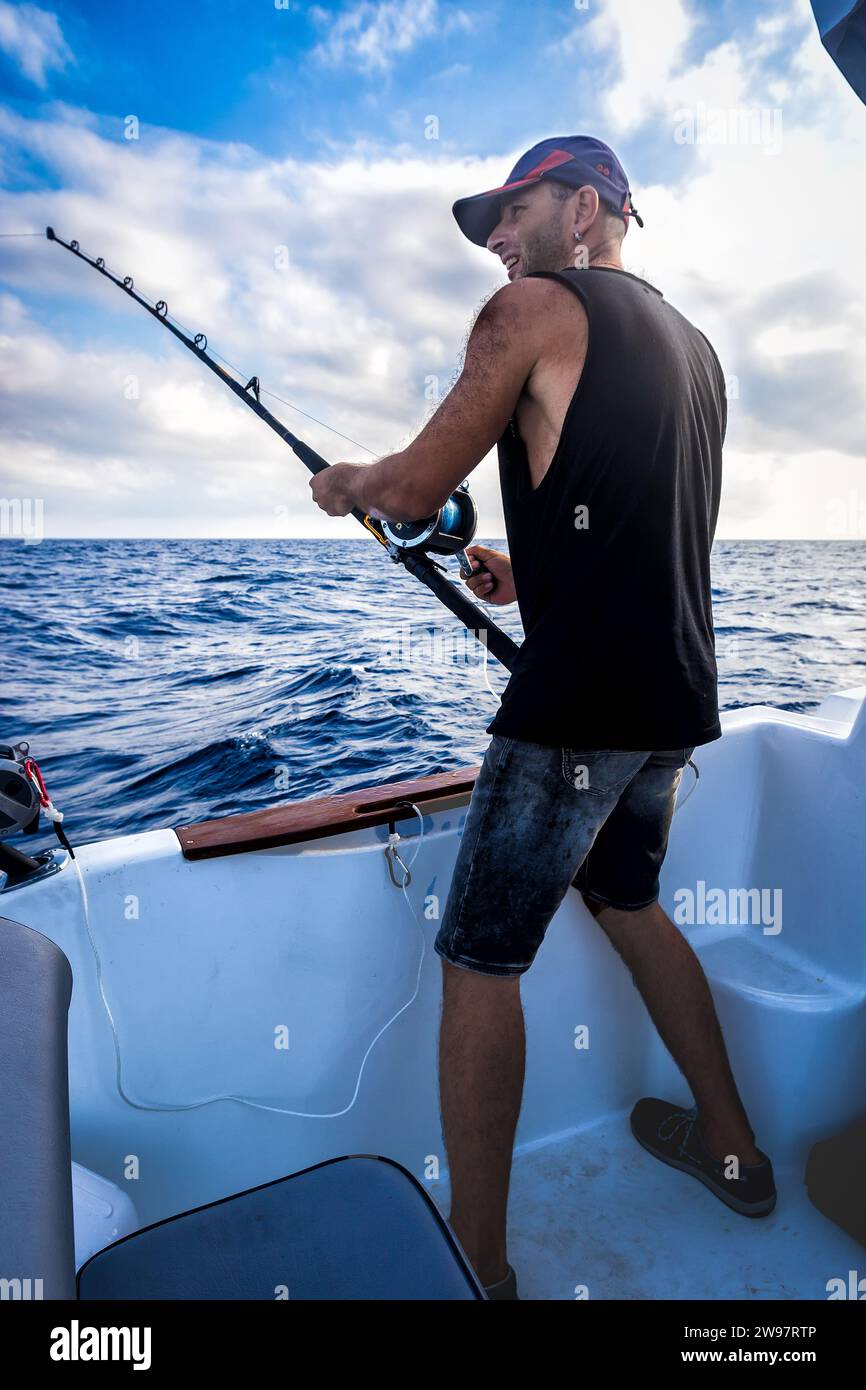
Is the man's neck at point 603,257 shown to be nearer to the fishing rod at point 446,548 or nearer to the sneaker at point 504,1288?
the fishing rod at point 446,548

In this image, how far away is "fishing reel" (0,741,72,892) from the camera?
3.99 feet

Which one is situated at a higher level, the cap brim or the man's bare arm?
the cap brim

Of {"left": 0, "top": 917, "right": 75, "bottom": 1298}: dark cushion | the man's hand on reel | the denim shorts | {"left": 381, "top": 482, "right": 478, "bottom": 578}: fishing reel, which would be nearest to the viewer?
{"left": 0, "top": 917, "right": 75, "bottom": 1298}: dark cushion

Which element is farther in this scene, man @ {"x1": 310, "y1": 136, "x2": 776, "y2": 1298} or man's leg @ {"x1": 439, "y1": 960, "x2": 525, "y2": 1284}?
man's leg @ {"x1": 439, "y1": 960, "x2": 525, "y2": 1284}

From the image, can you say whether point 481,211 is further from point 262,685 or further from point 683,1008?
point 262,685

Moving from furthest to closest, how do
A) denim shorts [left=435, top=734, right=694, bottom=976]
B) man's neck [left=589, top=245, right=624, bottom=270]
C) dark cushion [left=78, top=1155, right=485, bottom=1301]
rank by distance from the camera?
1. man's neck [left=589, top=245, right=624, bottom=270]
2. denim shorts [left=435, top=734, right=694, bottom=976]
3. dark cushion [left=78, top=1155, right=485, bottom=1301]

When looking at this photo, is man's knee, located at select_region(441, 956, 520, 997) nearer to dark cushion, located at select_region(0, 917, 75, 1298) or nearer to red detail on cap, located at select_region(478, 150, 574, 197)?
dark cushion, located at select_region(0, 917, 75, 1298)

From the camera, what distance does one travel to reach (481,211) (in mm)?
1320

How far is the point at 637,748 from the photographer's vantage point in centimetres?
119

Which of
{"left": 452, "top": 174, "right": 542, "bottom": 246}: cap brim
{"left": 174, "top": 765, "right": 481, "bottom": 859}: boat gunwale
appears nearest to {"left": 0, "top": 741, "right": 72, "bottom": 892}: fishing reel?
{"left": 174, "top": 765, "right": 481, "bottom": 859}: boat gunwale

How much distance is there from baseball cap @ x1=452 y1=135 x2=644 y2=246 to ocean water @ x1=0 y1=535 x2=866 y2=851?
0.74 m

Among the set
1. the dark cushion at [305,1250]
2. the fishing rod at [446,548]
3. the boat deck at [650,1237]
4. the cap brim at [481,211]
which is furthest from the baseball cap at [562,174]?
the boat deck at [650,1237]
